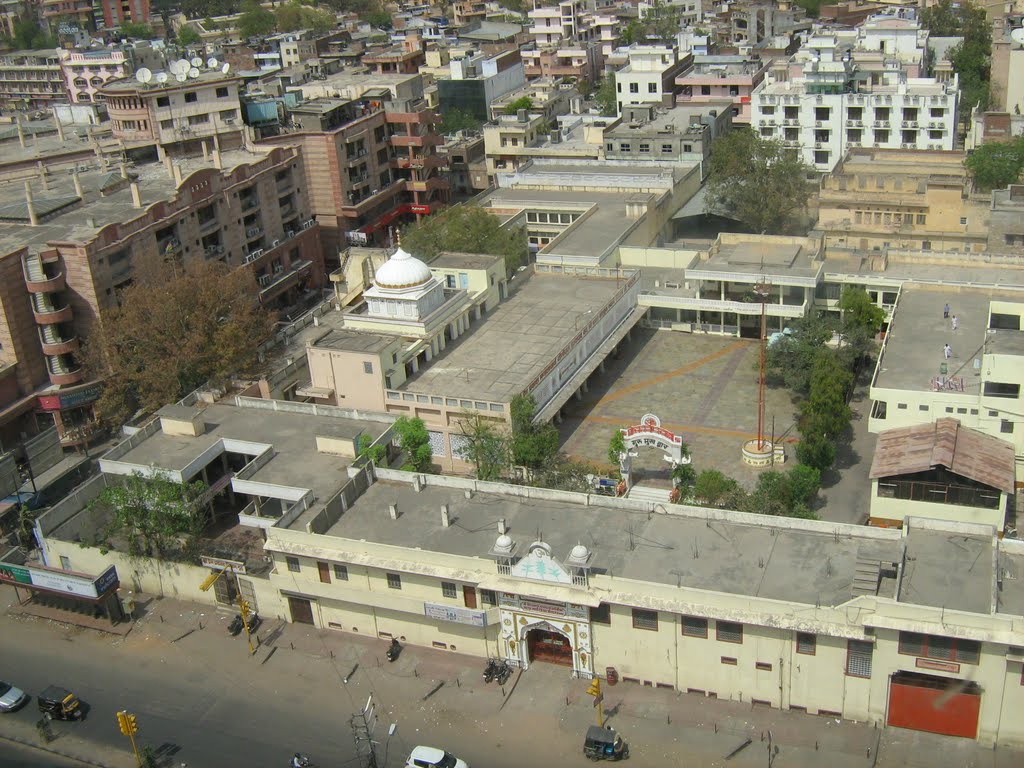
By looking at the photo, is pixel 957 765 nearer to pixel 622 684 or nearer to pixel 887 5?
pixel 622 684

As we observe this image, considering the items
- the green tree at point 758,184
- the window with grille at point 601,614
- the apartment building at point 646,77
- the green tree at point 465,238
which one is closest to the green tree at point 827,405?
the window with grille at point 601,614

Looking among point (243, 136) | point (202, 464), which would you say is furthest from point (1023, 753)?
point (243, 136)

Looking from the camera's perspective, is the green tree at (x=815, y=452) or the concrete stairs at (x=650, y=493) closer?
the concrete stairs at (x=650, y=493)

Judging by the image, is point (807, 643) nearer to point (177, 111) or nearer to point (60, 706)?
point (60, 706)

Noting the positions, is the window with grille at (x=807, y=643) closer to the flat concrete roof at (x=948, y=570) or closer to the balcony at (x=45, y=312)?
the flat concrete roof at (x=948, y=570)

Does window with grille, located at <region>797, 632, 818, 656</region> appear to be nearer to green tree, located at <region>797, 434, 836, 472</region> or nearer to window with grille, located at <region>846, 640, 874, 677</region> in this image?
window with grille, located at <region>846, 640, 874, 677</region>

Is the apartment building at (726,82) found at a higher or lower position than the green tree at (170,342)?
higher
